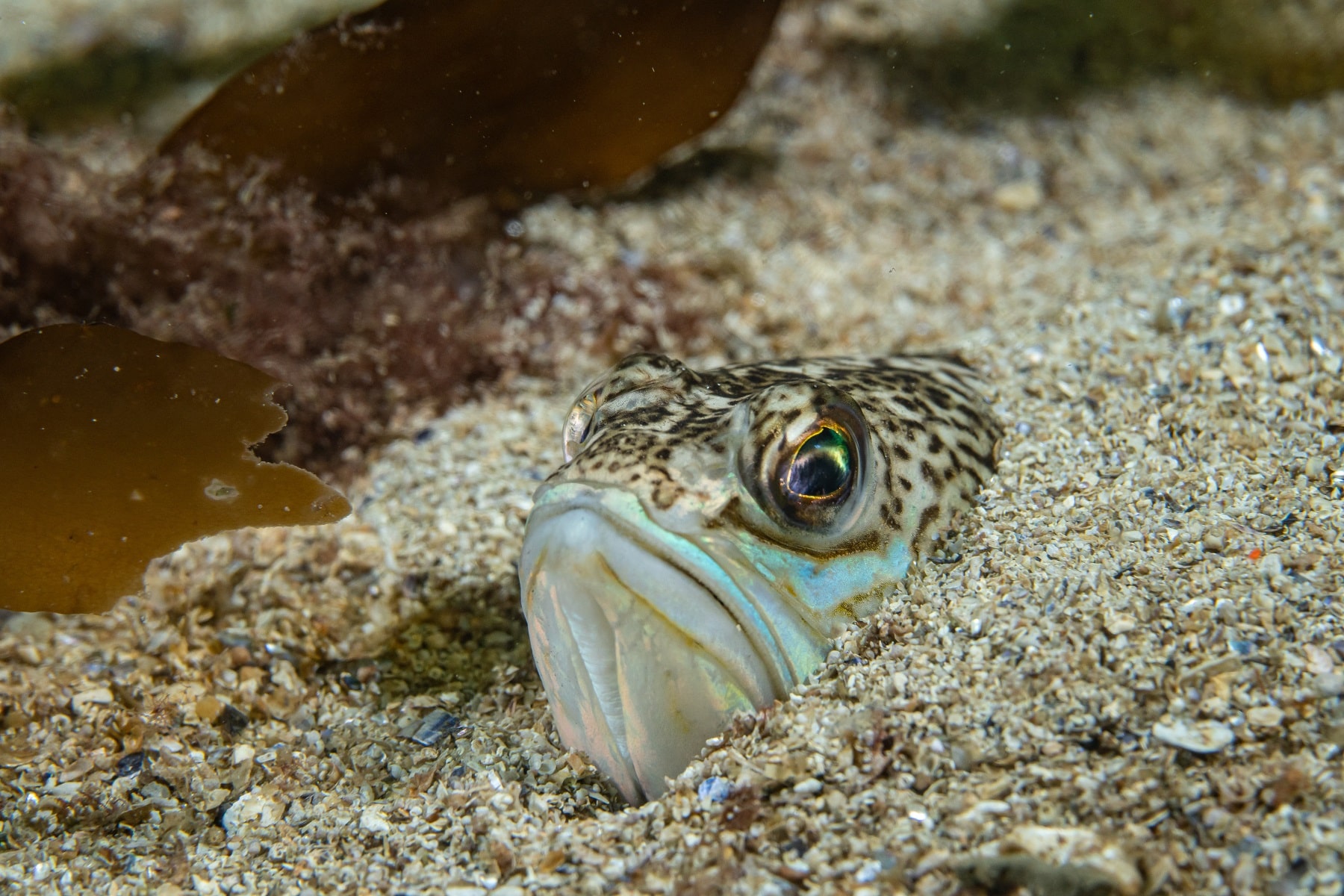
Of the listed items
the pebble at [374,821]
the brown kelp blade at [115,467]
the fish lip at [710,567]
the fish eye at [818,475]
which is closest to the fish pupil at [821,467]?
the fish eye at [818,475]

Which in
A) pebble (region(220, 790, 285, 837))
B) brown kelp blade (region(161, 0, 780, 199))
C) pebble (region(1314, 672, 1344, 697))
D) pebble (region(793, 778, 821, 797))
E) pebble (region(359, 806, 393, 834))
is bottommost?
pebble (region(220, 790, 285, 837))

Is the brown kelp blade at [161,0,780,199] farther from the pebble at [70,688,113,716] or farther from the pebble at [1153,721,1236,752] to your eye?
the pebble at [1153,721,1236,752]

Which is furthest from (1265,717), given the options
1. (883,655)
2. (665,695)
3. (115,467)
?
(115,467)

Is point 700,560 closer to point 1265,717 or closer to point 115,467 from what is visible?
point 1265,717

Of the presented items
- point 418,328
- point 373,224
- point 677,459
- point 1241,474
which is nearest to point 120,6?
point 373,224

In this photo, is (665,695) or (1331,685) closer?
(1331,685)

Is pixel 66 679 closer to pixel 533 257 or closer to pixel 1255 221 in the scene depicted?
pixel 533 257

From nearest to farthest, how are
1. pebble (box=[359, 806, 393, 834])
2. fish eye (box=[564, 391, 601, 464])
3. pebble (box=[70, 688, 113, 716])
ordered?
pebble (box=[359, 806, 393, 834]) → fish eye (box=[564, 391, 601, 464]) → pebble (box=[70, 688, 113, 716])

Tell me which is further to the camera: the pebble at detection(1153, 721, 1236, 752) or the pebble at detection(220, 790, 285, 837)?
the pebble at detection(220, 790, 285, 837)

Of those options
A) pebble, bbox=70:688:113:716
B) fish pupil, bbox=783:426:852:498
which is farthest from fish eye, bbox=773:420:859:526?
pebble, bbox=70:688:113:716
